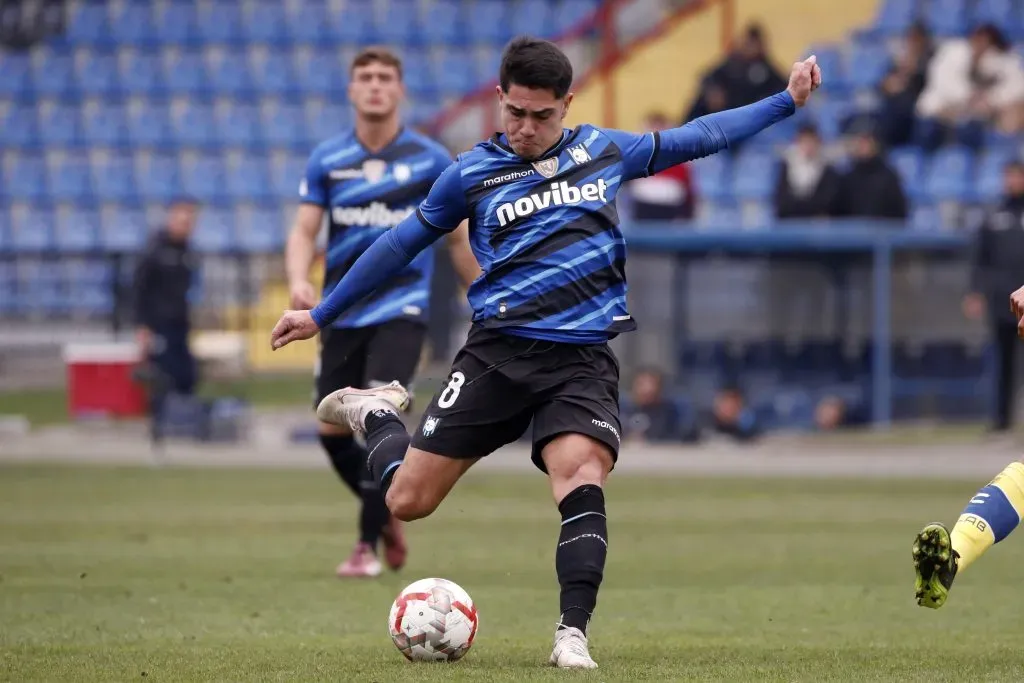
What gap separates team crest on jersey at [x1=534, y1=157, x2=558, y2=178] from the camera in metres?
6.45

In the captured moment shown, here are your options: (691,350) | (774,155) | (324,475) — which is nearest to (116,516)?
(324,475)

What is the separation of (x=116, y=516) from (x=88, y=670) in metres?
6.58

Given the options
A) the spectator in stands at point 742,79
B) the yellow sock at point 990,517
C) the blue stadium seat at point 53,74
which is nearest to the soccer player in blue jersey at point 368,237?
the yellow sock at point 990,517

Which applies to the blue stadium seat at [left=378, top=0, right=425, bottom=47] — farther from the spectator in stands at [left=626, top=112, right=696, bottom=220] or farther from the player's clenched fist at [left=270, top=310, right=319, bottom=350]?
the player's clenched fist at [left=270, top=310, right=319, bottom=350]

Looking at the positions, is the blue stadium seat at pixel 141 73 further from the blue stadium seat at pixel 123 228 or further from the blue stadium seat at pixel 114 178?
the blue stadium seat at pixel 123 228

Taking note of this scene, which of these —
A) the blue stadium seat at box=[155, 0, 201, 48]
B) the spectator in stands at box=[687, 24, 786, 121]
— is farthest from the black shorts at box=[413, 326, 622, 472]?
the blue stadium seat at box=[155, 0, 201, 48]

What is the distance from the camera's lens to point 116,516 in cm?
1272

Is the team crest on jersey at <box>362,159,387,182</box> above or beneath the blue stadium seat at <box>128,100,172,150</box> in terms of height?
beneath

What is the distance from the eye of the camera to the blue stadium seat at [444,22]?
28.8m

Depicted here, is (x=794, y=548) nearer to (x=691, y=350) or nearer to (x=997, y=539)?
(x=997, y=539)

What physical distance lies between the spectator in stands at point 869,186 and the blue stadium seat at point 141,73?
42.9 ft

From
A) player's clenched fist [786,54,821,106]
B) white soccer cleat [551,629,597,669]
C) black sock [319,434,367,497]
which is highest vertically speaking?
player's clenched fist [786,54,821,106]

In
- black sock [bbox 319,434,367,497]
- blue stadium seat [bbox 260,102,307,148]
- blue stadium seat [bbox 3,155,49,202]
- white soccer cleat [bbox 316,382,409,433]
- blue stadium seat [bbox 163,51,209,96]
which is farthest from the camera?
blue stadium seat [bbox 163,51,209,96]

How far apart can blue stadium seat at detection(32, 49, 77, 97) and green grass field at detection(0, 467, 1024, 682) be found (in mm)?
15107
